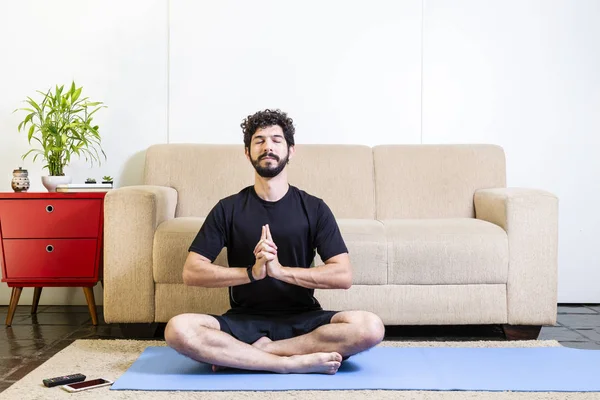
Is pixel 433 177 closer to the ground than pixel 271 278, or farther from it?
farther from it

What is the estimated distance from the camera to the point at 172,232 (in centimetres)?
305

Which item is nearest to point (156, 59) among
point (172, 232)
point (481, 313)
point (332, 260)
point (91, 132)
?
point (91, 132)

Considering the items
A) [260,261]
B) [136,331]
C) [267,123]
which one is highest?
[267,123]

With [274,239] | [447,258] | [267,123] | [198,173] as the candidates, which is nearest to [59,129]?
[198,173]

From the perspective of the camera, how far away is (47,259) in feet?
11.3

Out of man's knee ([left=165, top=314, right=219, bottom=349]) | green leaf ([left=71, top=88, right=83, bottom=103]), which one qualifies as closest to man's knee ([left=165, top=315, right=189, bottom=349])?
man's knee ([left=165, top=314, right=219, bottom=349])

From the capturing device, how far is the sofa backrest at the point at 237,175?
3.65m

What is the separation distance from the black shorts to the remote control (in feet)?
1.69

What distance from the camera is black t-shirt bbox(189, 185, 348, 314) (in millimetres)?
2521

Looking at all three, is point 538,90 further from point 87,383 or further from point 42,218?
point 87,383

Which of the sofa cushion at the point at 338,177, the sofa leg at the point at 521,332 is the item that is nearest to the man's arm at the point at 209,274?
the sofa cushion at the point at 338,177

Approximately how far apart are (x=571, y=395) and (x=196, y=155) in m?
2.28

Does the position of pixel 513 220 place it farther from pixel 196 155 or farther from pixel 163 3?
pixel 163 3

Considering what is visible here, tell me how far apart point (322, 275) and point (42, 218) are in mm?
1750
